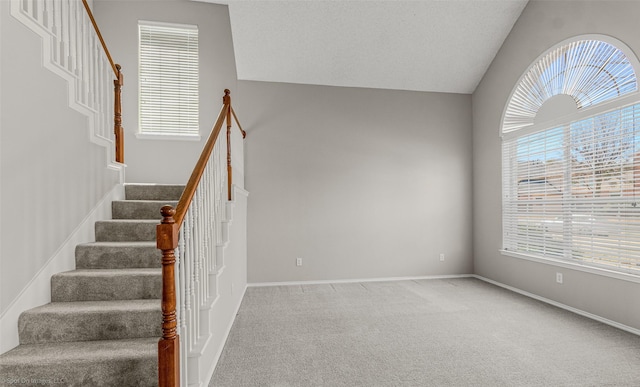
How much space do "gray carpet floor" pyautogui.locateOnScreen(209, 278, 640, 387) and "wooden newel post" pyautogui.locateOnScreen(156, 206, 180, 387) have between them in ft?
2.54

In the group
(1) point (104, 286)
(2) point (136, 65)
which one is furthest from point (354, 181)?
(2) point (136, 65)

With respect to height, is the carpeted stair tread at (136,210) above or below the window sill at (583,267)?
above

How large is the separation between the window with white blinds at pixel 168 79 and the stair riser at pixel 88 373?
3.42 metres

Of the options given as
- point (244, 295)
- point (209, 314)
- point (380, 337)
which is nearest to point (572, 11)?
point (380, 337)

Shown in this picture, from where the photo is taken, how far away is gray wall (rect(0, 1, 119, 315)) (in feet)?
6.22

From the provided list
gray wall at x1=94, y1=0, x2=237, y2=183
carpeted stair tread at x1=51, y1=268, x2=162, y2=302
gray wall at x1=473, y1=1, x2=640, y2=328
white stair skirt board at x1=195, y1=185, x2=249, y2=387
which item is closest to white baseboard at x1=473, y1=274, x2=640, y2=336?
gray wall at x1=473, y1=1, x2=640, y2=328

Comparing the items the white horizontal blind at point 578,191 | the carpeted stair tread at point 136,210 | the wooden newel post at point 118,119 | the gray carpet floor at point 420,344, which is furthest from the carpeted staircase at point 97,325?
the white horizontal blind at point 578,191

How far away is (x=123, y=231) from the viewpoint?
2768mm

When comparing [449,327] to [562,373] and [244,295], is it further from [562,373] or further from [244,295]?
[244,295]

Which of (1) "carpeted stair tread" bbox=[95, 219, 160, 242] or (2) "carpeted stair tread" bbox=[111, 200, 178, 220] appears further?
(2) "carpeted stair tread" bbox=[111, 200, 178, 220]

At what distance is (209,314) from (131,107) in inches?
145

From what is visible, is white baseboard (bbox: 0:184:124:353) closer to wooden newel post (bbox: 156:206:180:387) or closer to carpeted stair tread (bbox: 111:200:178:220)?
carpeted stair tread (bbox: 111:200:178:220)

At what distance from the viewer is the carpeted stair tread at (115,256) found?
2.48 m

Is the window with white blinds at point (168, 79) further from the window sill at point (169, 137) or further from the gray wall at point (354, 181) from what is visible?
the gray wall at point (354, 181)
